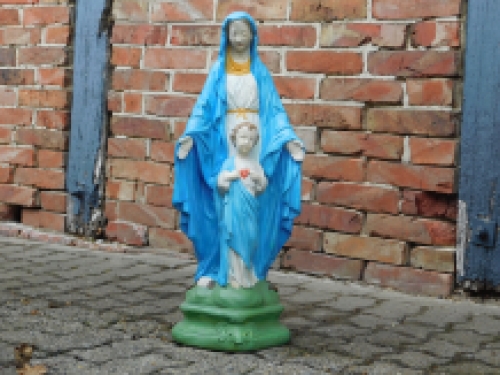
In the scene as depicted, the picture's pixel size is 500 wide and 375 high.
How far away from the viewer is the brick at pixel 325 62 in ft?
14.2

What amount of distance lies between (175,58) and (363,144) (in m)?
1.48

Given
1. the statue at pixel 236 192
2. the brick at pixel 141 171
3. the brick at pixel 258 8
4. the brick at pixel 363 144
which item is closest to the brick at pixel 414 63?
the brick at pixel 363 144

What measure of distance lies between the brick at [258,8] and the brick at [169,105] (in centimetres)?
59

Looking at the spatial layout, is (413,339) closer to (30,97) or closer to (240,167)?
(240,167)

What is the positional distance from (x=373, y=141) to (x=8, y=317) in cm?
221

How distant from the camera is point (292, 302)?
13.0 feet

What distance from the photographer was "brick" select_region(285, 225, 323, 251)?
14.6ft

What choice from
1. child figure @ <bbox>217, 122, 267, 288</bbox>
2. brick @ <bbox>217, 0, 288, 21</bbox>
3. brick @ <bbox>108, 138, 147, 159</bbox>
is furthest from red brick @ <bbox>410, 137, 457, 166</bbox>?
brick @ <bbox>108, 138, 147, 159</bbox>

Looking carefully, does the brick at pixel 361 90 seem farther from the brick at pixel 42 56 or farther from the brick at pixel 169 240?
the brick at pixel 42 56

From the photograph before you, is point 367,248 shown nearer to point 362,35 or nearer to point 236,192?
point 362,35

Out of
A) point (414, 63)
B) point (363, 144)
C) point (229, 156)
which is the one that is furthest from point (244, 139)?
point (414, 63)

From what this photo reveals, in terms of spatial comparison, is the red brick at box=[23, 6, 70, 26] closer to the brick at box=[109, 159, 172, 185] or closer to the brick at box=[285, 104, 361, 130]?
the brick at box=[109, 159, 172, 185]

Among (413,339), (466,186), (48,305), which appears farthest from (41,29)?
(413,339)

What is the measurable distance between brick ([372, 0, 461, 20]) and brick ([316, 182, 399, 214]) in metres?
1.00
